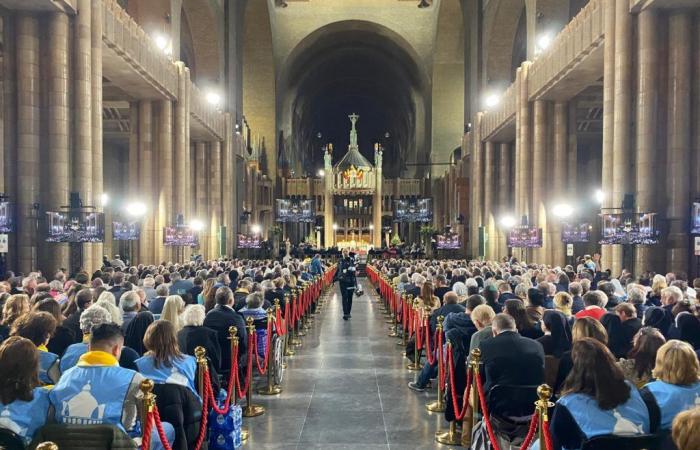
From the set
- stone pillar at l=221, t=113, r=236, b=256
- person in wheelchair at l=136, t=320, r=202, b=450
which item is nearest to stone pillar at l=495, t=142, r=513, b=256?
stone pillar at l=221, t=113, r=236, b=256

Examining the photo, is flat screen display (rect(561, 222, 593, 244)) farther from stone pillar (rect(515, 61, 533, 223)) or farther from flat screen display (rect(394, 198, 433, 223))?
flat screen display (rect(394, 198, 433, 223))

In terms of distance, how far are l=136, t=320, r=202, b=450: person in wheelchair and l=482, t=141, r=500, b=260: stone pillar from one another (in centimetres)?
2871

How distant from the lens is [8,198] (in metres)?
14.4

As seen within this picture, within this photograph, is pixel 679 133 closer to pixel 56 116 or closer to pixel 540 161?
→ pixel 540 161

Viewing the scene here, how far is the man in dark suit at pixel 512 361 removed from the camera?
5523 mm

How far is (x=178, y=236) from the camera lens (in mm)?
24453

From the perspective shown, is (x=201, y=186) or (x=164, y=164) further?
(x=201, y=186)

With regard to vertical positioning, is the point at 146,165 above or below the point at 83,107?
below

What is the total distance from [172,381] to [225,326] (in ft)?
8.94

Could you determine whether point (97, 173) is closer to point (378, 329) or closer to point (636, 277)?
point (378, 329)

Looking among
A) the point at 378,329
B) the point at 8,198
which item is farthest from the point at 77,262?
the point at 378,329

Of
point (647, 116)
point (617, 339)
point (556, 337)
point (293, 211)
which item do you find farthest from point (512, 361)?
point (293, 211)

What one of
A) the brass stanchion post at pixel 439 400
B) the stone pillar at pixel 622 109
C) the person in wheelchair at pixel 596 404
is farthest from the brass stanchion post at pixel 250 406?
the stone pillar at pixel 622 109

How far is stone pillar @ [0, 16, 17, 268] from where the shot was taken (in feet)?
49.9
